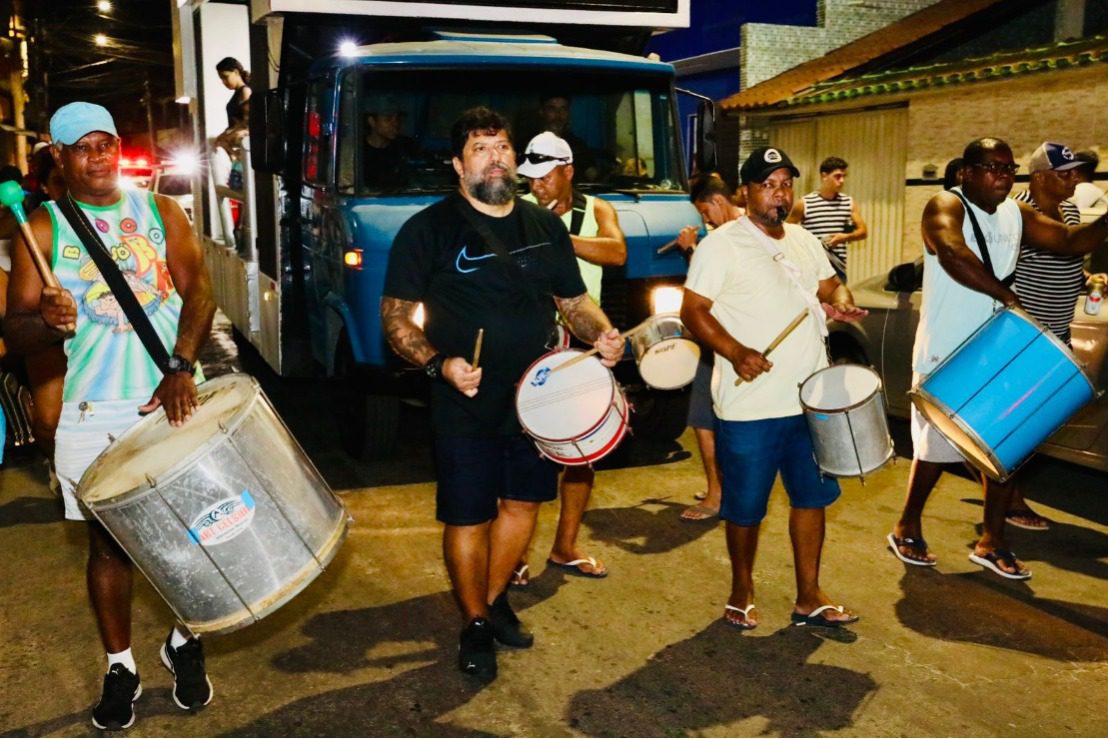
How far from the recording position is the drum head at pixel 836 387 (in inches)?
178

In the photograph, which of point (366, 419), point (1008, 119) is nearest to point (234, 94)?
point (366, 419)

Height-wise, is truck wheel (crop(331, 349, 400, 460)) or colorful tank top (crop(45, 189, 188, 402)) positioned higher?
colorful tank top (crop(45, 189, 188, 402))

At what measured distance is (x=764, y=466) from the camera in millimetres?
4676

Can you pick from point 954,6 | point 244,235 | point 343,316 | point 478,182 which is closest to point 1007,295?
point 478,182

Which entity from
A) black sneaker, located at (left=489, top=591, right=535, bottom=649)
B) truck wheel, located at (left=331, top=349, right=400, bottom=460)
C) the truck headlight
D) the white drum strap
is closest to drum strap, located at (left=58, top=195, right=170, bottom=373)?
black sneaker, located at (left=489, top=591, right=535, bottom=649)

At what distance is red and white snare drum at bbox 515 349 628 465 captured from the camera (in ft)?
13.6

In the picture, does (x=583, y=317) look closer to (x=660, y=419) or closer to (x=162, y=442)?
(x=162, y=442)

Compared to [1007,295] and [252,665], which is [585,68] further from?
[252,665]

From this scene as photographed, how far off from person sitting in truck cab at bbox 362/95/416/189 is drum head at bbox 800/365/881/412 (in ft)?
10.8

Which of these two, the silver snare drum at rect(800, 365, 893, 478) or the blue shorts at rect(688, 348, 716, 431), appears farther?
the blue shorts at rect(688, 348, 716, 431)

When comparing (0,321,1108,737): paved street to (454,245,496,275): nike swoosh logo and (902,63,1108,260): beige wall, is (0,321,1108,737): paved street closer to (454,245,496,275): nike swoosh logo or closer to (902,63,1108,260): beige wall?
(454,245,496,275): nike swoosh logo

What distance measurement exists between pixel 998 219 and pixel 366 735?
345 centimetres

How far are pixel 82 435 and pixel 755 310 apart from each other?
243cm

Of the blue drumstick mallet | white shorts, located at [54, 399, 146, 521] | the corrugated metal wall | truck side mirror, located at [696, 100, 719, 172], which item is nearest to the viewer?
the blue drumstick mallet
